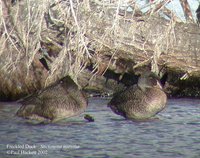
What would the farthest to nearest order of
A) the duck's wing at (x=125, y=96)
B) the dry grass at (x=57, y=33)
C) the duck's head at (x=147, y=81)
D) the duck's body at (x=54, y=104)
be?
the dry grass at (x=57, y=33) < the duck's head at (x=147, y=81) < the duck's wing at (x=125, y=96) < the duck's body at (x=54, y=104)

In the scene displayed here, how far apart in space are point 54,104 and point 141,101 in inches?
57.2

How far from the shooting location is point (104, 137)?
37.6 ft

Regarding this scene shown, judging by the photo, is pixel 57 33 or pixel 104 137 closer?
pixel 104 137

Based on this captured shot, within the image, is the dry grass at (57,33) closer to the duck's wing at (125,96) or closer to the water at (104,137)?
the duck's wing at (125,96)

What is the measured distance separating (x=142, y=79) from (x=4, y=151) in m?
3.44

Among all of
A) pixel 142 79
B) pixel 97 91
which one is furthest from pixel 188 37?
pixel 142 79

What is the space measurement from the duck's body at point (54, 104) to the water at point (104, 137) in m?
0.17

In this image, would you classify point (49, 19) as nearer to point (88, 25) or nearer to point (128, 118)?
point (88, 25)

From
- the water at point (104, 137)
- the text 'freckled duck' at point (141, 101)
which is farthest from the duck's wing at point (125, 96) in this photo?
the water at point (104, 137)

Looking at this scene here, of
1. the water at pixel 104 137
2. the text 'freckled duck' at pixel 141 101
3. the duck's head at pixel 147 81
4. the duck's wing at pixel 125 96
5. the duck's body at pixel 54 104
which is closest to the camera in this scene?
the water at pixel 104 137

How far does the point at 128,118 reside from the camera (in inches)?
506

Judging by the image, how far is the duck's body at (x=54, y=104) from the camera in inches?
484

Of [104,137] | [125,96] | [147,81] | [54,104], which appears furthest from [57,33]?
[104,137]

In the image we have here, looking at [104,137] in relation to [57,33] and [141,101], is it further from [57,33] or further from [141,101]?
[57,33]
